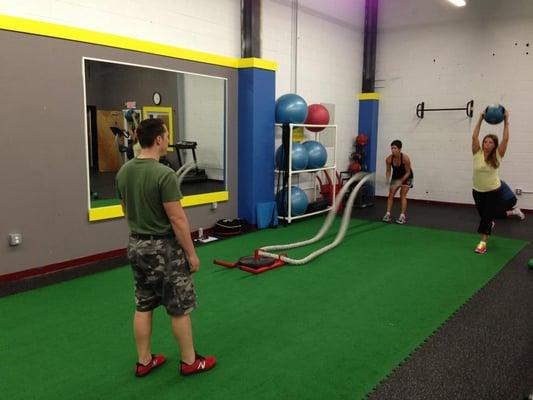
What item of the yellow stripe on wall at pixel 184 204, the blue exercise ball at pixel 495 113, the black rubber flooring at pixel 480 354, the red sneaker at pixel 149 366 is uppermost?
the blue exercise ball at pixel 495 113

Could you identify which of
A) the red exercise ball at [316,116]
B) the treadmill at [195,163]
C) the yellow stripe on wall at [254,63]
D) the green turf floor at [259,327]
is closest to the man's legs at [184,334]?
the green turf floor at [259,327]

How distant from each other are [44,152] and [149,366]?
8.63 ft

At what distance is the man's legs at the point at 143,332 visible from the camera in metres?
2.51

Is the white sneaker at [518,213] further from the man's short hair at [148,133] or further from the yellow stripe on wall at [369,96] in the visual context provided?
the man's short hair at [148,133]

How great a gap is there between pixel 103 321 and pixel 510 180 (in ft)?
24.4

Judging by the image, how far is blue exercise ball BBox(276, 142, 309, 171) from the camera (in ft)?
22.2

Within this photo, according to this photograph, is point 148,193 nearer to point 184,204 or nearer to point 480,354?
point 480,354

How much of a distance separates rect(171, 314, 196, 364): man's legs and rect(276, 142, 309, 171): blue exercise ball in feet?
14.8

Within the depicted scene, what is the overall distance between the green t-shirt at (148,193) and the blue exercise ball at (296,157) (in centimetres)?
452

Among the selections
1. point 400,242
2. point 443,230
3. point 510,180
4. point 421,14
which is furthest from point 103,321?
point 421,14

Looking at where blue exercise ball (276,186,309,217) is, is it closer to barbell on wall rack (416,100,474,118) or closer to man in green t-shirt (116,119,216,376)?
barbell on wall rack (416,100,474,118)

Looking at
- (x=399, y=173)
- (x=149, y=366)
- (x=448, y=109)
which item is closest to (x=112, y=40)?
(x=149, y=366)

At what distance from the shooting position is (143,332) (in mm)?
2527

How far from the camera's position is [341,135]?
9.04m
